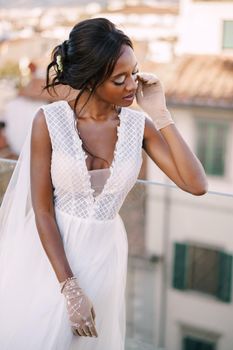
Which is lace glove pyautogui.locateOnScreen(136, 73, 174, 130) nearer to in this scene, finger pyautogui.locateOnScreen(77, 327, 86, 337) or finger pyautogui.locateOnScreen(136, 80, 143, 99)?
finger pyautogui.locateOnScreen(136, 80, 143, 99)

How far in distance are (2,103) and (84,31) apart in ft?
40.5

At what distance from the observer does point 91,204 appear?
1323 mm

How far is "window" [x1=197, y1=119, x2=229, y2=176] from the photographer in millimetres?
8992

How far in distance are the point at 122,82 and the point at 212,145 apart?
8002mm

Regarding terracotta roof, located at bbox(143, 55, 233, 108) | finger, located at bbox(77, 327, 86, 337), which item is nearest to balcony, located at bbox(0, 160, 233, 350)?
terracotta roof, located at bbox(143, 55, 233, 108)

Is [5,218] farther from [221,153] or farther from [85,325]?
[221,153]

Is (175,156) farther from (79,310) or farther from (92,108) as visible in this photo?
(79,310)

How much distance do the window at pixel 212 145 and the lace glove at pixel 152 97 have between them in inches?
302

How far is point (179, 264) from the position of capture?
7.86m

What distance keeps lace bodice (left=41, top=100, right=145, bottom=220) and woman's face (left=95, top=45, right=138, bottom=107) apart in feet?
0.33

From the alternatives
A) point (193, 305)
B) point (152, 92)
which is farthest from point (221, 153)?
point (152, 92)

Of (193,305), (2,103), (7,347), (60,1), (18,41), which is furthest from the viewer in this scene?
(60,1)

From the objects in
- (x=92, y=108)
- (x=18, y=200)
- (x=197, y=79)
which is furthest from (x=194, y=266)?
(x=92, y=108)

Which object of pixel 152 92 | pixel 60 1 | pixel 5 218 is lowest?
pixel 5 218
